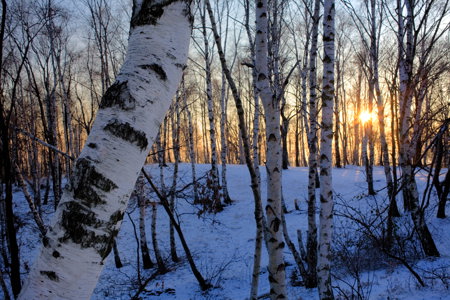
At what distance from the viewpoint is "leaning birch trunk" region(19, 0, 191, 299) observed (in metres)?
0.84

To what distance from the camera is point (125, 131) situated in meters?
0.97

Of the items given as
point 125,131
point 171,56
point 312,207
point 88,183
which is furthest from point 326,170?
point 88,183

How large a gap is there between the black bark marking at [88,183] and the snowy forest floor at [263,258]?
2.64 metres

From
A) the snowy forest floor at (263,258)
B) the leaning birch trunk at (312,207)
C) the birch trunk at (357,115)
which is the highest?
the birch trunk at (357,115)

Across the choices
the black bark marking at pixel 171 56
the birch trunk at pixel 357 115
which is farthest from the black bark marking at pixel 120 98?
the birch trunk at pixel 357 115

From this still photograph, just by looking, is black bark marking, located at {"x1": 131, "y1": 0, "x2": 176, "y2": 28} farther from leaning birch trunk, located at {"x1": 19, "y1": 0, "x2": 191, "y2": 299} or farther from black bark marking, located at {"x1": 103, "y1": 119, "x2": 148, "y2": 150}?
black bark marking, located at {"x1": 103, "y1": 119, "x2": 148, "y2": 150}

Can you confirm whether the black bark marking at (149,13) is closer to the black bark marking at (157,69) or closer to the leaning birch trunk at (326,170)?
the black bark marking at (157,69)

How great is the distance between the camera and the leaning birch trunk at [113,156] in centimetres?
84

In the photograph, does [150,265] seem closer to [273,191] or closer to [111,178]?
[273,191]

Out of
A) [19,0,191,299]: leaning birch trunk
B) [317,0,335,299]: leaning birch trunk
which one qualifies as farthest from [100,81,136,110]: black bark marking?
[317,0,335,299]: leaning birch trunk

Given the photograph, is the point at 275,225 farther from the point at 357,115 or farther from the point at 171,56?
the point at 357,115

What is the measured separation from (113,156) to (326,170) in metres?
2.84

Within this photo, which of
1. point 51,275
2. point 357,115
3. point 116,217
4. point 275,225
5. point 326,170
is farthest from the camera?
point 357,115

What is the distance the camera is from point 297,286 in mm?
5488
